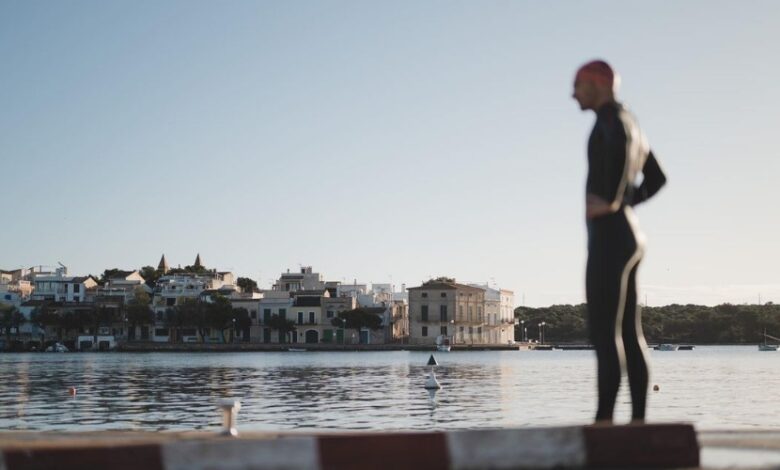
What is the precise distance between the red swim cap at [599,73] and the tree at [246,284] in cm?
14765

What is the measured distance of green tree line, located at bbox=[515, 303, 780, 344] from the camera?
16925cm

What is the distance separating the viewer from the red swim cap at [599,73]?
5926mm

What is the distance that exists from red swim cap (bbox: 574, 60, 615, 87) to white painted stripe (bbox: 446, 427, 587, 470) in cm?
234

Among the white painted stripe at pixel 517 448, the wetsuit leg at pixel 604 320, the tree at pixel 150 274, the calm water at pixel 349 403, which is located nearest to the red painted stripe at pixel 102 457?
the white painted stripe at pixel 517 448

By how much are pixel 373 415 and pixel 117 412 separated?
23.3 feet

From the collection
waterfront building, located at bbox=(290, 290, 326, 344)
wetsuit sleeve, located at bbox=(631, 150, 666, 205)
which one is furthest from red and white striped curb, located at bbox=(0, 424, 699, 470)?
waterfront building, located at bbox=(290, 290, 326, 344)

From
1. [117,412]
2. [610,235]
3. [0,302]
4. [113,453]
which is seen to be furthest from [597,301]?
[0,302]

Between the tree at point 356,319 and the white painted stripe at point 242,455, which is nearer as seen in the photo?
the white painted stripe at point 242,455

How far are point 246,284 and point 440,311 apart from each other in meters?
33.8

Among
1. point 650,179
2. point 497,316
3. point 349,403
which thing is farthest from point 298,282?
point 650,179

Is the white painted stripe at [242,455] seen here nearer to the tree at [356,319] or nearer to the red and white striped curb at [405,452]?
the red and white striped curb at [405,452]

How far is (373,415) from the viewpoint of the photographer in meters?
28.8

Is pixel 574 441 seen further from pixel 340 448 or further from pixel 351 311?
pixel 351 311

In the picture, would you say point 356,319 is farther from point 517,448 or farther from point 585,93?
point 517,448
